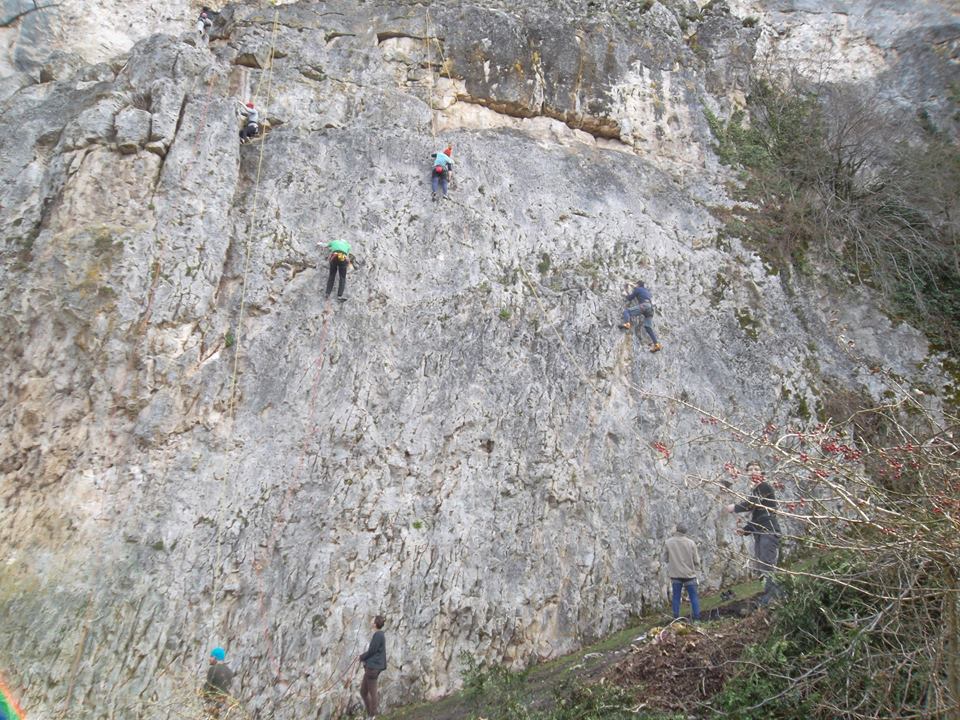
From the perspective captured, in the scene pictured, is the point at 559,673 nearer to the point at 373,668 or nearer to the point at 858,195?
the point at 373,668

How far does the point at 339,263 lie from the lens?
39.3 ft

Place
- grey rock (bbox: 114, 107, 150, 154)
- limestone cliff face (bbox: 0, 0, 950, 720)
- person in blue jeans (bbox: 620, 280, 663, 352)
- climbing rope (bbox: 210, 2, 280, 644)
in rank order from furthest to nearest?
person in blue jeans (bbox: 620, 280, 663, 352)
grey rock (bbox: 114, 107, 150, 154)
climbing rope (bbox: 210, 2, 280, 644)
limestone cliff face (bbox: 0, 0, 950, 720)

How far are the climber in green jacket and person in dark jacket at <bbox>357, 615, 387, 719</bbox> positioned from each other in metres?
5.77

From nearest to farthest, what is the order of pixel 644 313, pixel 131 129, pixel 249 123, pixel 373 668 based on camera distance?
pixel 373 668 < pixel 131 129 < pixel 644 313 < pixel 249 123

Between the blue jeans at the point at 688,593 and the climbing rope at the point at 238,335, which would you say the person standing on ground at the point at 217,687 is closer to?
the climbing rope at the point at 238,335

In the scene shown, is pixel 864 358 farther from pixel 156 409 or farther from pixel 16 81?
pixel 16 81

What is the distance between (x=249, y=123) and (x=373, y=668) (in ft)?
33.9

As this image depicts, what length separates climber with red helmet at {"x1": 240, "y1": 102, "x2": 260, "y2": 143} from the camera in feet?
44.8

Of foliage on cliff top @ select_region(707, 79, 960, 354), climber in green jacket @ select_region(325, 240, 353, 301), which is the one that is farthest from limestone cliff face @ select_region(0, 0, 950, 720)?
foliage on cliff top @ select_region(707, 79, 960, 354)

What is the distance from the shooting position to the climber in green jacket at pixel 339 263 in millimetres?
11914

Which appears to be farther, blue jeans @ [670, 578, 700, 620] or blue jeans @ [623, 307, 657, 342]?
blue jeans @ [623, 307, 657, 342]

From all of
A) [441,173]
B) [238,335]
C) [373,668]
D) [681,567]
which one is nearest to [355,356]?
[238,335]

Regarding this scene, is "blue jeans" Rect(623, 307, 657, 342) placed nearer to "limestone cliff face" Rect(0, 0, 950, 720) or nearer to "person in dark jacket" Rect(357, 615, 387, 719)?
"limestone cliff face" Rect(0, 0, 950, 720)

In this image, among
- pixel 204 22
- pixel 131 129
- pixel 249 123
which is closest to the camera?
pixel 131 129
